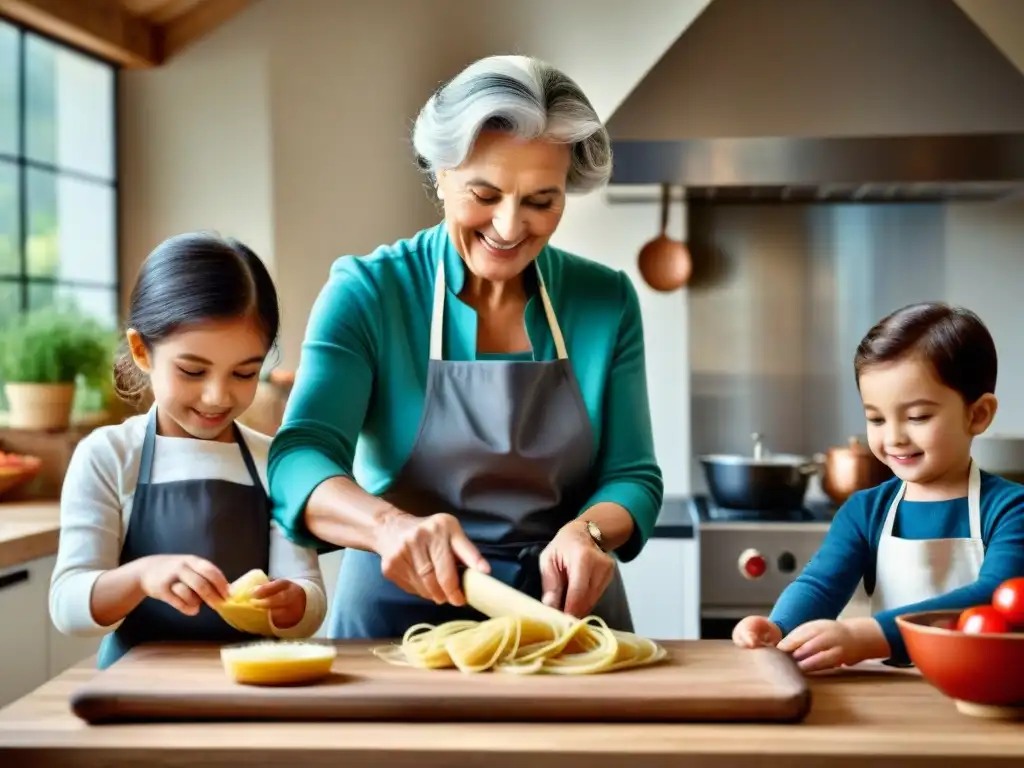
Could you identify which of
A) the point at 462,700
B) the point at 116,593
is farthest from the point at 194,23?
the point at 462,700

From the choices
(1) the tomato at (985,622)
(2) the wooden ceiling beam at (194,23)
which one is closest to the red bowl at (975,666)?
(1) the tomato at (985,622)

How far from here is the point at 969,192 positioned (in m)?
3.56

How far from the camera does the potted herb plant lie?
3230 millimetres

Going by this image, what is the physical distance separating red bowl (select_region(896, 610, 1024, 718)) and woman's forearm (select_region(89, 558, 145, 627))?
2.77 feet

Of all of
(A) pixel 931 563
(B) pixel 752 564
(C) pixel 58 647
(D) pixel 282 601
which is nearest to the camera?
Answer: (D) pixel 282 601

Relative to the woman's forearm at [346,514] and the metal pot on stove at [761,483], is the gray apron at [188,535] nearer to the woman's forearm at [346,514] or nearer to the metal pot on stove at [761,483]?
the woman's forearm at [346,514]

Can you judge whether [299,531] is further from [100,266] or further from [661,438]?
[100,266]

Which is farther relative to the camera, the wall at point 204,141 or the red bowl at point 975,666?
the wall at point 204,141

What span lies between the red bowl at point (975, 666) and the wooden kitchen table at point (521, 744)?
0.02 meters

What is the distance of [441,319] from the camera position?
168 centimetres

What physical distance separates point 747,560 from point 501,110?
5.95 ft

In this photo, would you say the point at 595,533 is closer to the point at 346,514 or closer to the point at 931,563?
the point at 346,514

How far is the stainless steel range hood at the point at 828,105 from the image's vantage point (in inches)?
122

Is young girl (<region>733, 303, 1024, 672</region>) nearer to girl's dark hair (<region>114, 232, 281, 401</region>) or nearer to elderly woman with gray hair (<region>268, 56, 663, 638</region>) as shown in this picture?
elderly woman with gray hair (<region>268, 56, 663, 638</region>)
